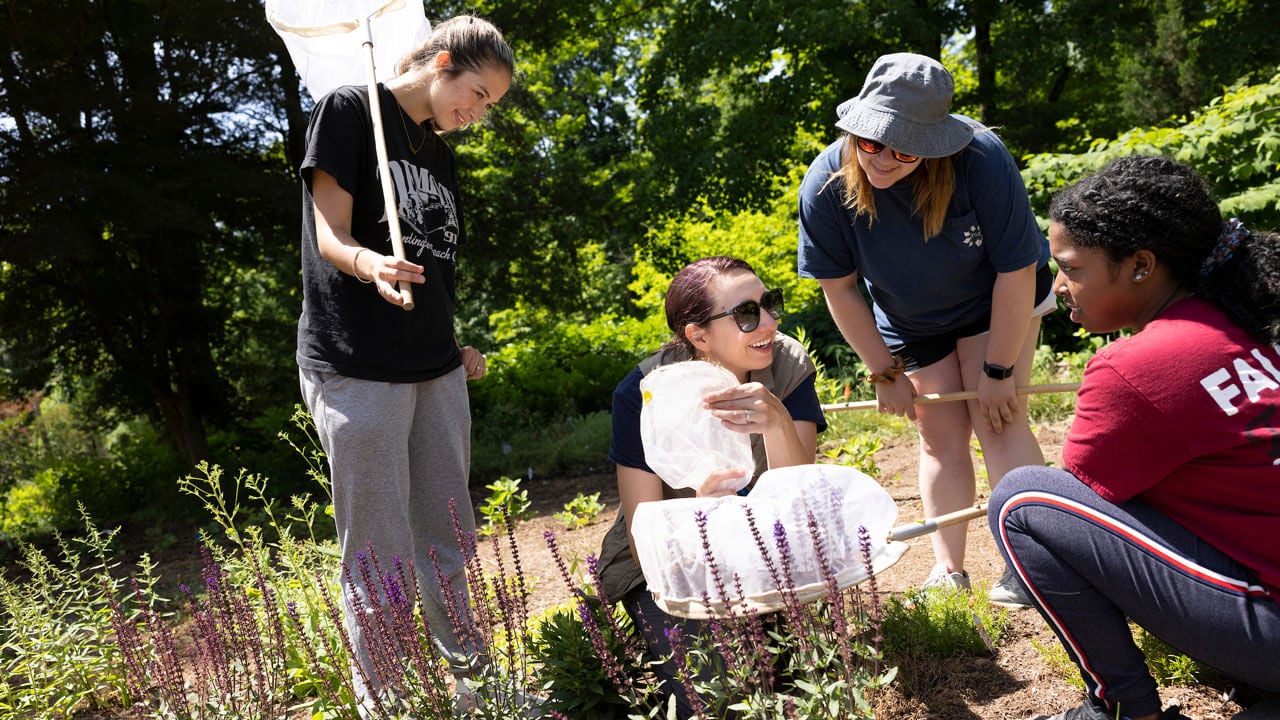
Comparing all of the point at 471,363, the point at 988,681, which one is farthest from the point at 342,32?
the point at 988,681

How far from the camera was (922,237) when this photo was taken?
2564 millimetres

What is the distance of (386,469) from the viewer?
235 cm

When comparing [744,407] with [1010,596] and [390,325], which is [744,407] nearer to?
[390,325]

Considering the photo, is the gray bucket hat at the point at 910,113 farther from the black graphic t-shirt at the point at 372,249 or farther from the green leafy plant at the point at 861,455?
the green leafy plant at the point at 861,455

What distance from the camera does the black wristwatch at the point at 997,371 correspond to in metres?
2.57

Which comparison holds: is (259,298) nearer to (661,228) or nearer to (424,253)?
(661,228)

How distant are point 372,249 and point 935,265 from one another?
1583 millimetres

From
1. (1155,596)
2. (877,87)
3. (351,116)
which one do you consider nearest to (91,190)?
(351,116)

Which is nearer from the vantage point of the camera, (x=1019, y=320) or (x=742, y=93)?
(x=1019, y=320)

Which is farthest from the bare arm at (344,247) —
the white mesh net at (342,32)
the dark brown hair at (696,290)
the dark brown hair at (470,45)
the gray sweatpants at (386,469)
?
the dark brown hair at (696,290)

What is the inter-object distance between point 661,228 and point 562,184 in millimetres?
2546

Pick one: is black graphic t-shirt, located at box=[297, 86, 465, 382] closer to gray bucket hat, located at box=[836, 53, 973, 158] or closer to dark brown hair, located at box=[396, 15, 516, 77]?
dark brown hair, located at box=[396, 15, 516, 77]

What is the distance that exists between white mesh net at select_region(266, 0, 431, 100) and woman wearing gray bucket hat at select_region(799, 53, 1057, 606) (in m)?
1.33

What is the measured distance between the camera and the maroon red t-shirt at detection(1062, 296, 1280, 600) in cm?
164
